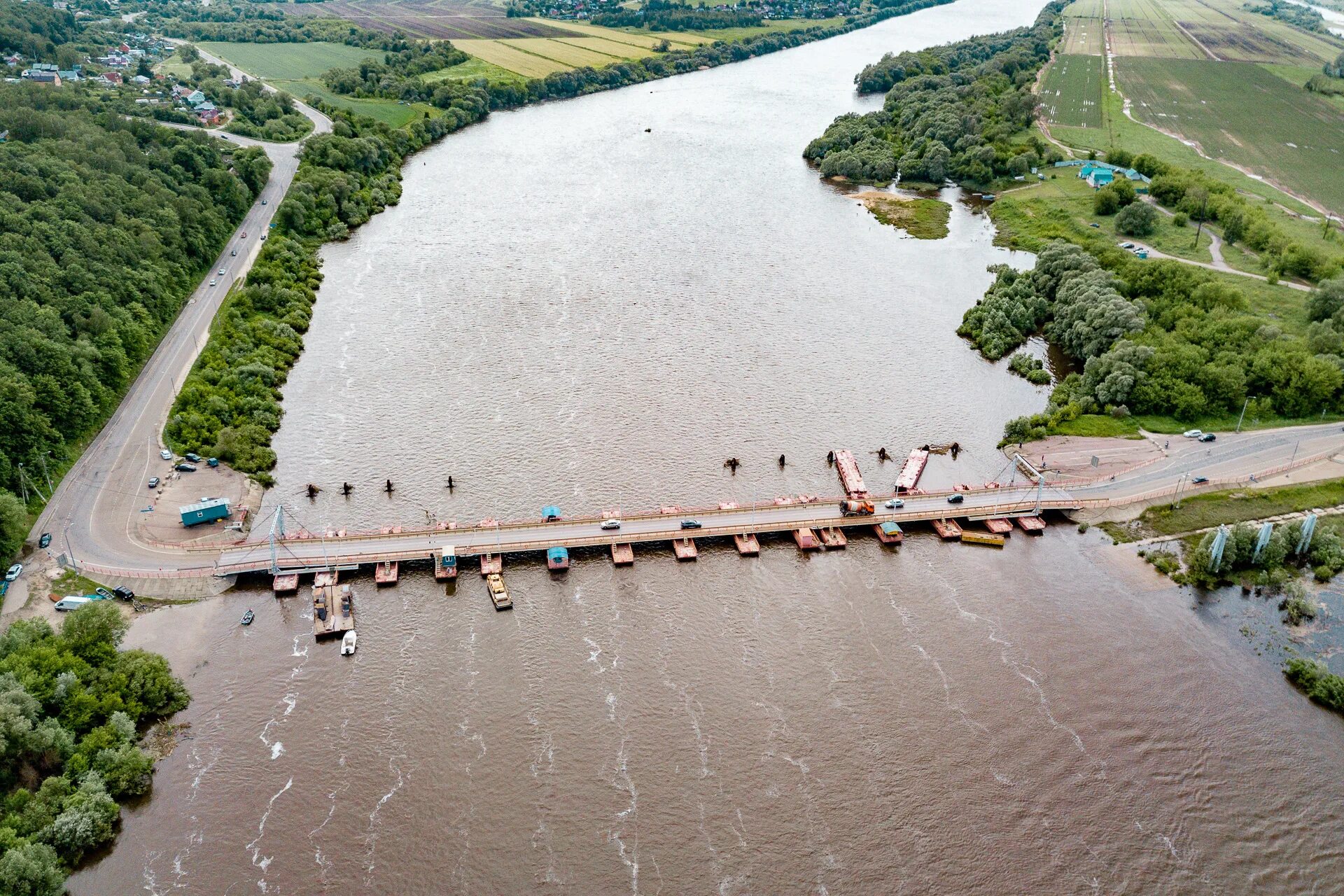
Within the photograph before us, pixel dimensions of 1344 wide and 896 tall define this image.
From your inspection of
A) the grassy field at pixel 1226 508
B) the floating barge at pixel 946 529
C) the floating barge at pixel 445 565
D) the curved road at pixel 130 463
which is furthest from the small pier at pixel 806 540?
the curved road at pixel 130 463

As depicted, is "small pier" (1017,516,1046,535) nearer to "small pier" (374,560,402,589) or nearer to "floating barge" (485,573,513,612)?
"floating barge" (485,573,513,612)

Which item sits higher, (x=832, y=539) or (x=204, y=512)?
(x=204, y=512)

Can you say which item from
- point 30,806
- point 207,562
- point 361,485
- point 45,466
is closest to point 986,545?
point 361,485

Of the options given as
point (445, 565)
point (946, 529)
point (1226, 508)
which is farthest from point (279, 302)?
point (1226, 508)

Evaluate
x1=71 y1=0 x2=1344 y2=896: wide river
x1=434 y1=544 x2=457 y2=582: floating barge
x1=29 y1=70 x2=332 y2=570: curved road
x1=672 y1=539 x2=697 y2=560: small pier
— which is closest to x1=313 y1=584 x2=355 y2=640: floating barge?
x1=71 y1=0 x2=1344 y2=896: wide river

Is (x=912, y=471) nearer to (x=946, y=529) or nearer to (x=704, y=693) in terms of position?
(x=946, y=529)
